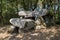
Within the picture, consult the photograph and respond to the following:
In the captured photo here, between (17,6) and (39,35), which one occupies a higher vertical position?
(17,6)

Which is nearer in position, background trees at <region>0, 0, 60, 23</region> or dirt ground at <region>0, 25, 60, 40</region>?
dirt ground at <region>0, 25, 60, 40</region>

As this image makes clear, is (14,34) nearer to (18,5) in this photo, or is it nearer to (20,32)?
(20,32)

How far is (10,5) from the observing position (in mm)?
7086

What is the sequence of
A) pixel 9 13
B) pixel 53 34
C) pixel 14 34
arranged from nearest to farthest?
pixel 53 34 → pixel 14 34 → pixel 9 13

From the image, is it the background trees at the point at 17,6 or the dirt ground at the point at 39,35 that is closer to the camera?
the dirt ground at the point at 39,35

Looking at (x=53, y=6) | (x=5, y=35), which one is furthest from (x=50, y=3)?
(x=5, y=35)

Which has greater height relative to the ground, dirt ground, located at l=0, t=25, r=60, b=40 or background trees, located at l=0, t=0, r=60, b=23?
background trees, located at l=0, t=0, r=60, b=23

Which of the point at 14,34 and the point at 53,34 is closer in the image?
the point at 53,34

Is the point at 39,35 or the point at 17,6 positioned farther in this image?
the point at 17,6

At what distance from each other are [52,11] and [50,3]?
1.37ft

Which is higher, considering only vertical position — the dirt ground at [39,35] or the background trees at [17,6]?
the background trees at [17,6]

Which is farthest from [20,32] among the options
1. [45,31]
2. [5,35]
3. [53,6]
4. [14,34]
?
[53,6]

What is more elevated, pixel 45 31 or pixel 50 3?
pixel 50 3

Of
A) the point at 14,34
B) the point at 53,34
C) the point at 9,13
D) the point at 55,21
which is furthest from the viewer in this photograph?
the point at 9,13
